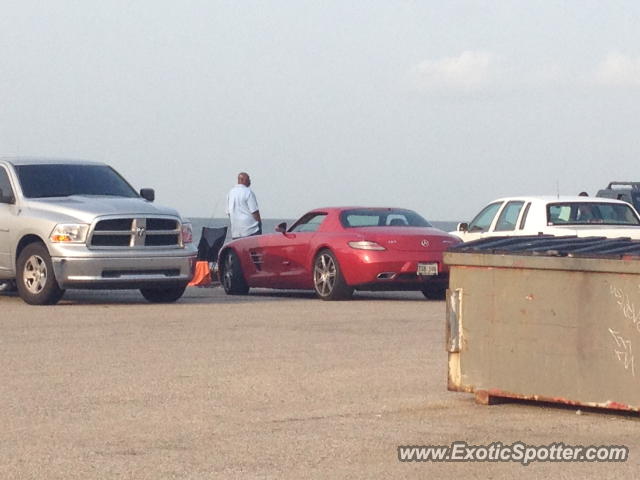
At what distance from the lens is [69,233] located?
17828 millimetres

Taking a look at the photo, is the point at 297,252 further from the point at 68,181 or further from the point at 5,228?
the point at 5,228

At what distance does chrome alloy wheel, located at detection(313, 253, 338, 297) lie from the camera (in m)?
19.8

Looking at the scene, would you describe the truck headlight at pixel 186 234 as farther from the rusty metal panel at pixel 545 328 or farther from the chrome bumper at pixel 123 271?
the rusty metal panel at pixel 545 328

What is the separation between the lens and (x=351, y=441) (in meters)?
8.10

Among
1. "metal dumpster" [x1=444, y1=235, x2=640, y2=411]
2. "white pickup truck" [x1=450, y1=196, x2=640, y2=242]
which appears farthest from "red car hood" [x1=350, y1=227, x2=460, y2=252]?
"metal dumpster" [x1=444, y1=235, x2=640, y2=411]

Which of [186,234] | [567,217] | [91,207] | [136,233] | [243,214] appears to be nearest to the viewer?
[91,207]

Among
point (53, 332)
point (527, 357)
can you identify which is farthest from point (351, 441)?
point (53, 332)

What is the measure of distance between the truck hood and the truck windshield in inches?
10.2

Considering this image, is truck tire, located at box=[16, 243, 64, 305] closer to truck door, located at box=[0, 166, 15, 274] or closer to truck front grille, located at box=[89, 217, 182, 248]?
truck door, located at box=[0, 166, 15, 274]

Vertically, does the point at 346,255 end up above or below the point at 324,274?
above

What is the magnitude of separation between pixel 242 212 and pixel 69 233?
7.14 metres

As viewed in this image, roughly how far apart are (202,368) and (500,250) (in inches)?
118

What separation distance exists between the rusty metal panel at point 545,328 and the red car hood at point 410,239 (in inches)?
383

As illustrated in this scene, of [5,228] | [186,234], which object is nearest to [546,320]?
[186,234]
